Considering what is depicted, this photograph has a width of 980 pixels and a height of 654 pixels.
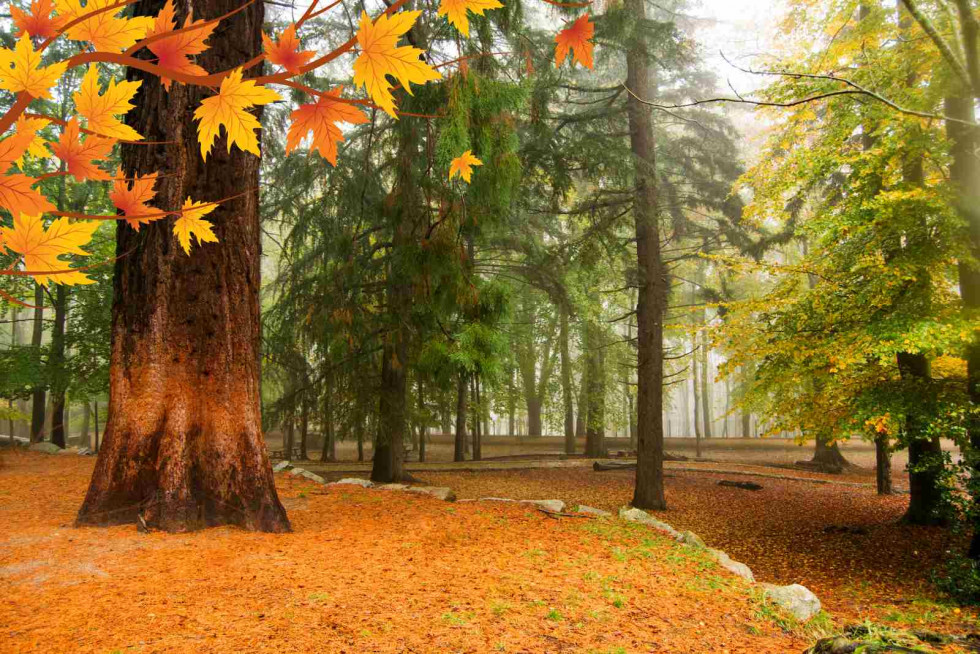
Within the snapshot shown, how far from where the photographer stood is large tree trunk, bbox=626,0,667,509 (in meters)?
9.45

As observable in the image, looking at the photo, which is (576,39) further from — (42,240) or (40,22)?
(42,240)

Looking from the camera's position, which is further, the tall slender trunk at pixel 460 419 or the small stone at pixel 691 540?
the tall slender trunk at pixel 460 419

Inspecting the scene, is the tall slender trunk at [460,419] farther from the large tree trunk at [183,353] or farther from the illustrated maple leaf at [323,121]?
the illustrated maple leaf at [323,121]

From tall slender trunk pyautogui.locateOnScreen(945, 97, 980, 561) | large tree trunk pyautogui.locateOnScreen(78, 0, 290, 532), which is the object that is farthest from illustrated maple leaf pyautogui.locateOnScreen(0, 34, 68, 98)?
tall slender trunk pyautogui.locateOnScreen(945, 97, 980, 561)

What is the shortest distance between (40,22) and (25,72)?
3.2 inches

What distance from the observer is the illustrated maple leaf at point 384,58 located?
2.54ft

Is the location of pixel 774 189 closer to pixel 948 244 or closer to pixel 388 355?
pixel 948 244

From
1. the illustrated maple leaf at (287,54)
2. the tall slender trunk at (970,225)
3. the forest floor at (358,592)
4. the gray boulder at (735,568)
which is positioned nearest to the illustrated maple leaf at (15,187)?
the illustrated maple leaf at (287,54)

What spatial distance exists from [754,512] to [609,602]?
819cm

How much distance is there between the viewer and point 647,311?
9602 millimetres

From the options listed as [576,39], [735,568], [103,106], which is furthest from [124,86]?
[735,568]

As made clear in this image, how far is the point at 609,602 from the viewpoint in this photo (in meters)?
3.24

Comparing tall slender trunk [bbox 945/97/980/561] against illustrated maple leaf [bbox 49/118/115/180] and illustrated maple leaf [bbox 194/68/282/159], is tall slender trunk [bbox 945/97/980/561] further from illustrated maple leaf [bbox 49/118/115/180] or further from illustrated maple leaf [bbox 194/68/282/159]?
illustrated maple leaf [bbox 49/118/115/180]

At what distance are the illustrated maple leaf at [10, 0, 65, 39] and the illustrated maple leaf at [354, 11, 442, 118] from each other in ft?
1.18
